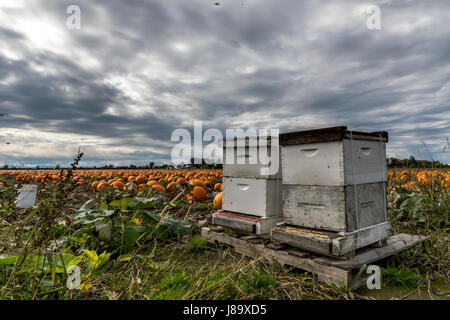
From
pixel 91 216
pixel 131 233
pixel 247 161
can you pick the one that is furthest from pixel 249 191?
pixel 91 216

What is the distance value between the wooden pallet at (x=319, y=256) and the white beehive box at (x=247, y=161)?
763 mm

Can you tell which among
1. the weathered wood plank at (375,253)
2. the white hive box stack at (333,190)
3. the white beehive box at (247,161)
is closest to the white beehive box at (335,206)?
the white hive box stack at (333,190)

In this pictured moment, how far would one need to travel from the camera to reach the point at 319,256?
2695 millimetres

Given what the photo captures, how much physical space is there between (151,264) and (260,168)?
1.62 metres

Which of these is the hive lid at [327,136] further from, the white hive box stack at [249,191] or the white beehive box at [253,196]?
the white beehive box at [253,196]

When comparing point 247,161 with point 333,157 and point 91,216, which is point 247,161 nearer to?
point 333,157

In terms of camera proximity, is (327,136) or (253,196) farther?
(253,196)

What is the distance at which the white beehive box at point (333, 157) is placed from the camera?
8.43ft

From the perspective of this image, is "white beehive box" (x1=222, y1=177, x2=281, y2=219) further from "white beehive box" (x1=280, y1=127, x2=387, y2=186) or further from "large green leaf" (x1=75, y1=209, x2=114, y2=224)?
"large green leaf" (x1=75, y1=209, x2=114, y2=224)

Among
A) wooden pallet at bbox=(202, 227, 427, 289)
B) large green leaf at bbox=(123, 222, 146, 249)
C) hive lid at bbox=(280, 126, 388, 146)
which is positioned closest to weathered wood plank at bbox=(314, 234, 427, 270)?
wooden pallet at bbox=(202, 227, 427, 289)

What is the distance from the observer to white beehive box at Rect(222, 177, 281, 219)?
327 cm

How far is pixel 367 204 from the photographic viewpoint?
2.87 m

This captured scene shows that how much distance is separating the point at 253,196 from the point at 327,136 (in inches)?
48.0
